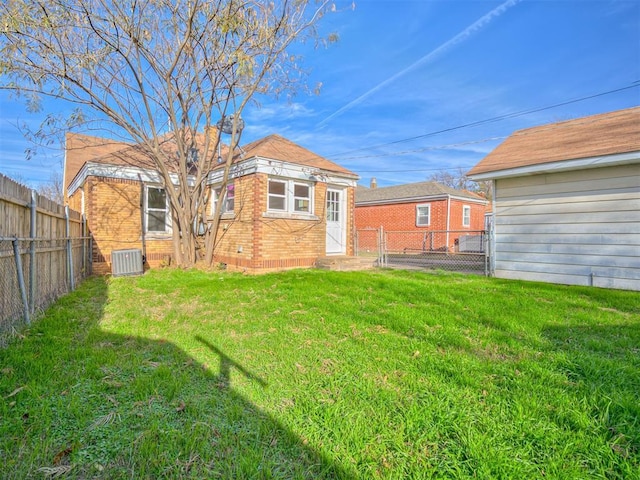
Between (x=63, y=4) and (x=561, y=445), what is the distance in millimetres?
10186

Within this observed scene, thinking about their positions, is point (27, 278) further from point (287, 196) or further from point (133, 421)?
point (287, 196)

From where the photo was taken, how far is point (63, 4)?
6.69 meters

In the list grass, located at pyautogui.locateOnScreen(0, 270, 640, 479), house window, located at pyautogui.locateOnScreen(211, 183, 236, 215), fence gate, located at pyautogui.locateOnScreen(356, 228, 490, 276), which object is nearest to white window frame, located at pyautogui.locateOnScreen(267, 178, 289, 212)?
house window, located at pyautogui.locateOnScreen(211, 183, 236, 215)

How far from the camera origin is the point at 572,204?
24.2 ft

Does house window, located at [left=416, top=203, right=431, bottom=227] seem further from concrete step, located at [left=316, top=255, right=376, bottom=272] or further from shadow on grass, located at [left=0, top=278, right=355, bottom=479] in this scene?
shadow on grass, located at [left=0, top=278, right=355, bottom=479]

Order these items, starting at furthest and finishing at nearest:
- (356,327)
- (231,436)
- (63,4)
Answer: (63,4) < (356,327) < (231,436)

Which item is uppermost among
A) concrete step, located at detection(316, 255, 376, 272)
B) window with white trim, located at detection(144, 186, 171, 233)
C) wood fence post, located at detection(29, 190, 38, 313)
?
window with white trim, located at detection(144, 186, 171, 233)

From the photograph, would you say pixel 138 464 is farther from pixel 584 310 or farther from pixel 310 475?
pixel 584 310

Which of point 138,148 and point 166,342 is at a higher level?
point 138,148

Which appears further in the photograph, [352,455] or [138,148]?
[138,148]

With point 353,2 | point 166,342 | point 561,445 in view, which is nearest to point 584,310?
point 561,445

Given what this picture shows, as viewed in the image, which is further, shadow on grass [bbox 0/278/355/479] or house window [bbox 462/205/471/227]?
house window [bbox 462/205/471/227]

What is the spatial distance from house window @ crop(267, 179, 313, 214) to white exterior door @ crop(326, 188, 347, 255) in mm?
993

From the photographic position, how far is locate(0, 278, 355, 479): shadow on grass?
1.89m
